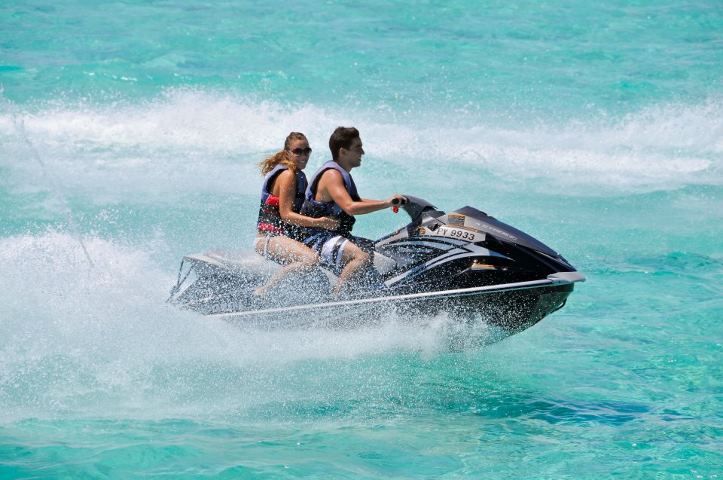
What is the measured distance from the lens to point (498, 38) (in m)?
19.5

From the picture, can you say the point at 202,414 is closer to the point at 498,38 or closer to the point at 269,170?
the point at 269,170

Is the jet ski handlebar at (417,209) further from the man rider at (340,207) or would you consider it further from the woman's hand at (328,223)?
the woman's hand at (328,223)

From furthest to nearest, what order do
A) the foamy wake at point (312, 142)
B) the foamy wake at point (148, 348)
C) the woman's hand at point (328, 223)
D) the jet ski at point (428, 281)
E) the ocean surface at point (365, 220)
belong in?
the foamy wake at point (312, 142) < the woman's hand at point (328, 223) < the jet ski at point (428, 281) < the foamy wake at point (148, 348) < the ocean surface at point (365, 220)

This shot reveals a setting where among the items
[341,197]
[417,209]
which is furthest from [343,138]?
[417,209]

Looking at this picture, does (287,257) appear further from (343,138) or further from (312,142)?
(312,142)

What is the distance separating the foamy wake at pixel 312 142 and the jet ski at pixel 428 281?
584cm

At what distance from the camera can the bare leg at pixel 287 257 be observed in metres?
5.79

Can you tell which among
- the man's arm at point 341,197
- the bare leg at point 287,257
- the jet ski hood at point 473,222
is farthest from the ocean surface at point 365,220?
the man's arm at point 341,197

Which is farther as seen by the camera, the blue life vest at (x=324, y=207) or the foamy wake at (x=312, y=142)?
the foamy wake at (x=312, y=142)

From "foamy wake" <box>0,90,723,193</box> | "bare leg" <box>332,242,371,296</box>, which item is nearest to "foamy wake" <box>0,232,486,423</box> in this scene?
"bare leg" <box>332,242,371,296</box>

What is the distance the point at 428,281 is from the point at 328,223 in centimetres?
74

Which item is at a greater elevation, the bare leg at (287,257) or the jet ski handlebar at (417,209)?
the jet ski handlebar at (417,209)

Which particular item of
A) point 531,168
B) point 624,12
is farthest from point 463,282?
point 624,12

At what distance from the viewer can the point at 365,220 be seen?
35.4 feet
